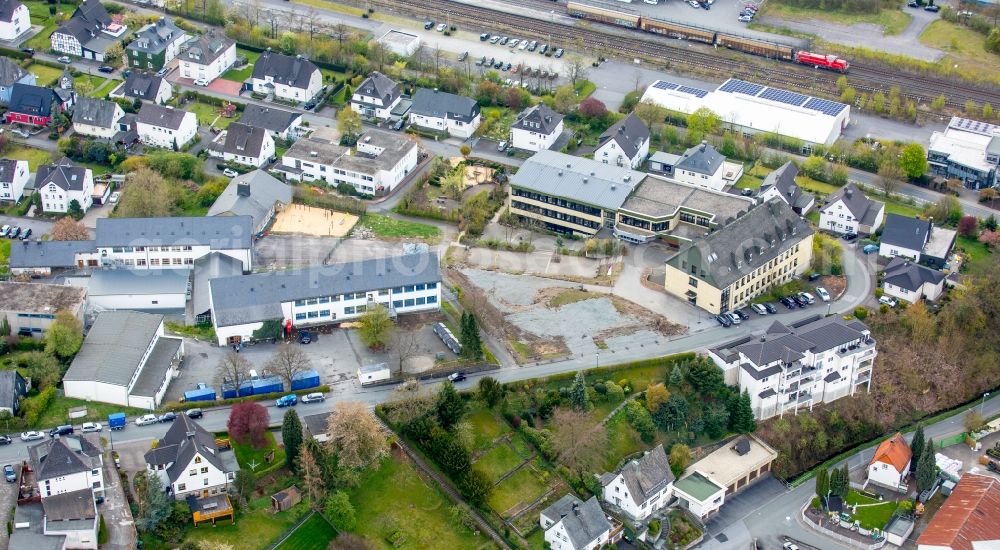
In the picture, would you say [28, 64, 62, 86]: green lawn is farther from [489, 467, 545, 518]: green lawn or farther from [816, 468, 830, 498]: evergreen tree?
[816, 468, 830, 498]: evergreen tree

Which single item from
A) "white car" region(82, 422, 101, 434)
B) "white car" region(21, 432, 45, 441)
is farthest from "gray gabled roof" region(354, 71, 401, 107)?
"white car" region(21, 432, 45, 441)

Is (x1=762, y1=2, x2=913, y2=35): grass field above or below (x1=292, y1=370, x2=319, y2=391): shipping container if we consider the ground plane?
above

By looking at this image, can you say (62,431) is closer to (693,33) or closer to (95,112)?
(95,112)

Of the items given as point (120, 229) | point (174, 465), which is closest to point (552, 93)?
point (120, 229)

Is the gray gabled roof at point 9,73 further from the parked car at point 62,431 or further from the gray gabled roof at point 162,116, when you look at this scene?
the parked car at point 62,431

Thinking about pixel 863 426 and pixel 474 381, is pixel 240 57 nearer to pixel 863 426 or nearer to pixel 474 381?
pixel 474 381
